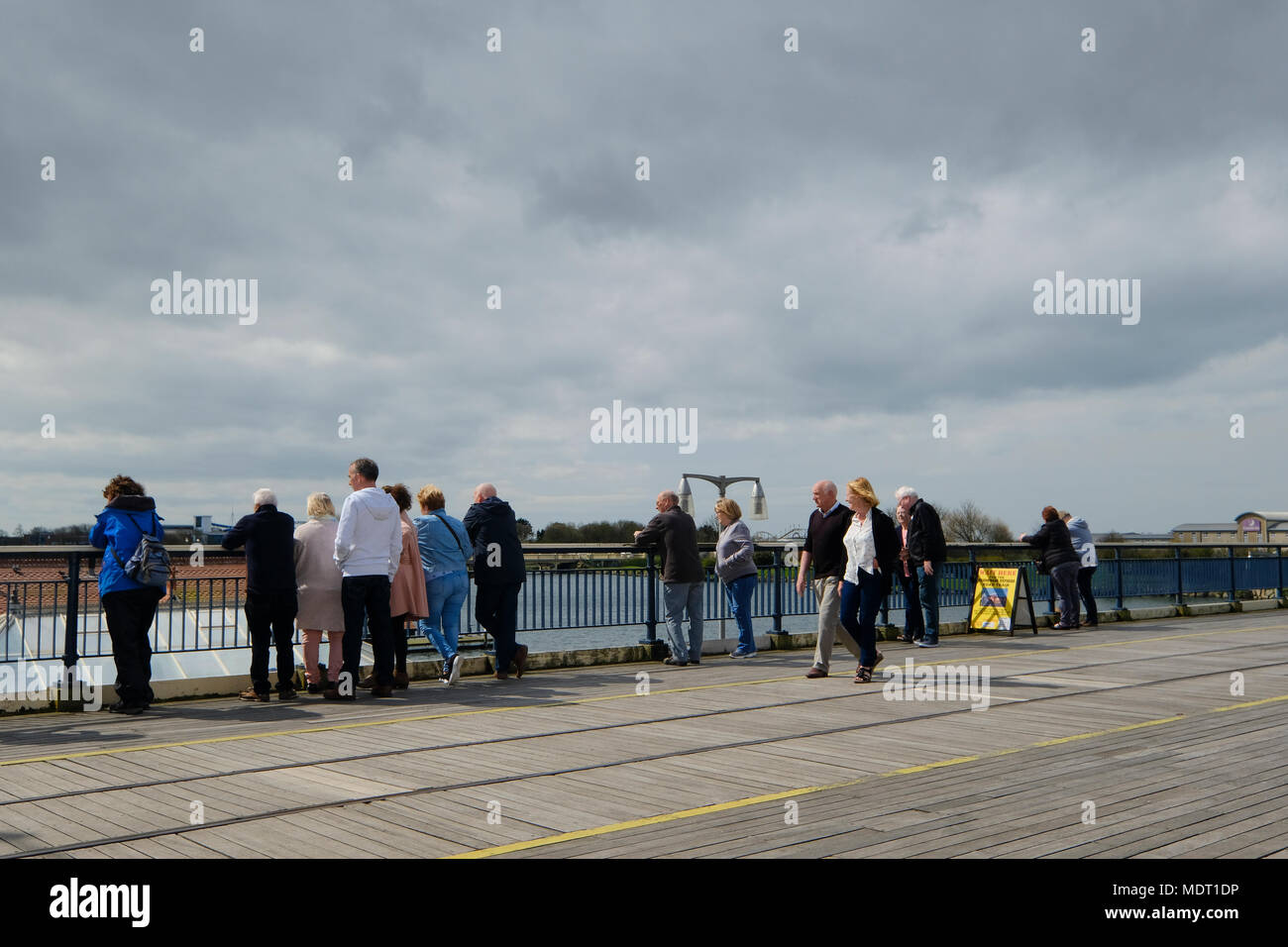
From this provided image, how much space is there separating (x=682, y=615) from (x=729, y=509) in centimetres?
180

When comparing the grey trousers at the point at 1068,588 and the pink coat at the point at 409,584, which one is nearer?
the pink coat at the point at 409,584

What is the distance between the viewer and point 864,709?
361 inches

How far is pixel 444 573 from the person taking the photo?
11336 millimetres

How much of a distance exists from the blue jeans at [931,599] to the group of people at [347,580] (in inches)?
242

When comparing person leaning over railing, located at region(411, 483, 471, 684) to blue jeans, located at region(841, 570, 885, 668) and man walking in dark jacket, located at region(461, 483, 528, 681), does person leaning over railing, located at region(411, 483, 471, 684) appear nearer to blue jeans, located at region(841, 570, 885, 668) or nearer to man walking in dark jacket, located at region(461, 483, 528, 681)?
man walking in dark jacket, located at region(461, 483, 528, 681)

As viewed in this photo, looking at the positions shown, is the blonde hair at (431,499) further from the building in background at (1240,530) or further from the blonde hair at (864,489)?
the building in background at (1240,530)

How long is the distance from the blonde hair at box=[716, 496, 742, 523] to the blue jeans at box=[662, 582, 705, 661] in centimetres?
128

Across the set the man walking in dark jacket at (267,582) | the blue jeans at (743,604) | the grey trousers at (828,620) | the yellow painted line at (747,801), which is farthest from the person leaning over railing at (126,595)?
the blue jeans at (743,604)

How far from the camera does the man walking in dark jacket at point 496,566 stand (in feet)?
37.4

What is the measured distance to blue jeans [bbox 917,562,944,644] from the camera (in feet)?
49.3

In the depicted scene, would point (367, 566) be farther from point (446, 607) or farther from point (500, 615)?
point (500, 615)

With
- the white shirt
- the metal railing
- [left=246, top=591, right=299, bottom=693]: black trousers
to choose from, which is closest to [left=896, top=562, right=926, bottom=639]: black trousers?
the metal railing
